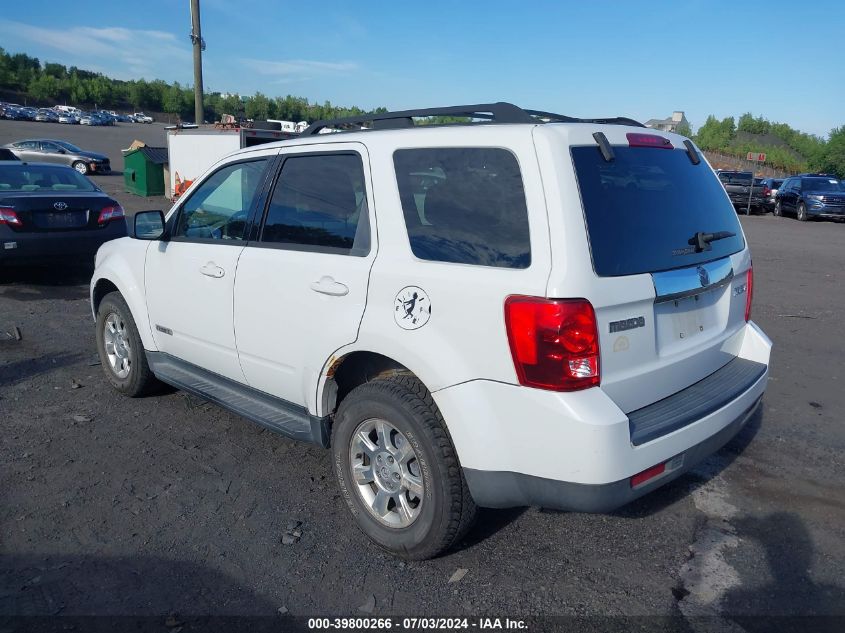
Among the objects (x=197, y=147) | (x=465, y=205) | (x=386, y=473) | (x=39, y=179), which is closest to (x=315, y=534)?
(x=386, y=473)

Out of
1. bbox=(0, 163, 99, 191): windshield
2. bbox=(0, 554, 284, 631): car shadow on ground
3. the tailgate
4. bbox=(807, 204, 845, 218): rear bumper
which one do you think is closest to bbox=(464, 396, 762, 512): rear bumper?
the tailgate

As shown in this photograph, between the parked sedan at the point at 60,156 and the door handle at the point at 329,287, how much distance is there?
101 feet

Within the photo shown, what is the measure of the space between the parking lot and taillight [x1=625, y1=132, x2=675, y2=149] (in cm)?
188

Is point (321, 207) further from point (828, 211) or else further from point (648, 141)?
point (828, 211)

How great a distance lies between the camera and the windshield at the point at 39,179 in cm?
887

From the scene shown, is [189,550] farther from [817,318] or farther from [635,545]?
[817,318]

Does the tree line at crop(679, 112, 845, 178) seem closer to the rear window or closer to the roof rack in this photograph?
the rear window

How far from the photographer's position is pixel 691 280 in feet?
10.1

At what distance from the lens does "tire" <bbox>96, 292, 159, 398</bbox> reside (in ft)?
16.1

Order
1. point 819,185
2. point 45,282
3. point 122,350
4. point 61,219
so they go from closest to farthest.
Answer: point 122,350
point 61,219
point 45,282
point 819,185

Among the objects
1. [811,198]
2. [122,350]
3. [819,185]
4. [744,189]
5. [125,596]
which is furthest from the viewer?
[744,189]

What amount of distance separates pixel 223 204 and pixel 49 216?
5.46m

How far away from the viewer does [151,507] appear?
3.60 metres

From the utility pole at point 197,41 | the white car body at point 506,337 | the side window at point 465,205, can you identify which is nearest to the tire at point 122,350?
the white car body at point 506,337
